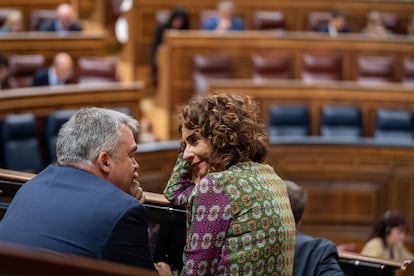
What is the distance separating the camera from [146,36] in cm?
923

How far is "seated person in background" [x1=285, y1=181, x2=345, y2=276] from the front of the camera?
2.41 m

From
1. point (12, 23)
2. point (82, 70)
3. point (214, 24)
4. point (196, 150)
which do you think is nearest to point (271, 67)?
point (214, 24)

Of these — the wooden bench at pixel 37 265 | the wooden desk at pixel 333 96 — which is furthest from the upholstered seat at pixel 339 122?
the wooden bench at pixel 37 265

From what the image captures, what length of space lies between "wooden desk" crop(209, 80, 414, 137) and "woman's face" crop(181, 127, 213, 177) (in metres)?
5.08

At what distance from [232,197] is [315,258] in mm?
707

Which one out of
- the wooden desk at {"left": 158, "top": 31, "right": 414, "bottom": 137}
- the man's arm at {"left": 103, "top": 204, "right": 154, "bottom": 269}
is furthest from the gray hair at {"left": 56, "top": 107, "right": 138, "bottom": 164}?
the wooden desk at {"left": 158, "top": 31, "right": 414, "bottom": 137}

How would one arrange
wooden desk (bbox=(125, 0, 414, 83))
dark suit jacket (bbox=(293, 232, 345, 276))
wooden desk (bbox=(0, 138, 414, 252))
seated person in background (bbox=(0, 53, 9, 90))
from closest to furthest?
dark suit jacket (bbox=(293, 232, 345, 276))
wooden desk (bbox=(0, 138, 414, 252))
seated person in background (bbox=(0, 53, 9, 90))
wooden desk (bbox=(125, 0, 414, 83))

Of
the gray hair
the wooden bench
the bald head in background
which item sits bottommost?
the bald head in background

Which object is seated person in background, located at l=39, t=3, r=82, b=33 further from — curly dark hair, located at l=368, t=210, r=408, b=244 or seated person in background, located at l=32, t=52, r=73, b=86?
curly dark hair, located at l=368, t=210, r=408, b=244

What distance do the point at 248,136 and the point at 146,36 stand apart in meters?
7.46

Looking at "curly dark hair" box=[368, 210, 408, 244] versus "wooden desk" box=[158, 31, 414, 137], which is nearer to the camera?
"curly dark hair" box=[368, 210, 408, 244]

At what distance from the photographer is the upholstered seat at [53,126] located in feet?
19.5

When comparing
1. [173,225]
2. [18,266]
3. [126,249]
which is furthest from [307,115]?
[18,266]

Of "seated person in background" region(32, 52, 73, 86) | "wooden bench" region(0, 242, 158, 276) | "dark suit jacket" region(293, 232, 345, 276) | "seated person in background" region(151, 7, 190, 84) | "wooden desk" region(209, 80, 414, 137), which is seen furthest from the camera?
"seated person in background" region(151, 7, 190, 84)
